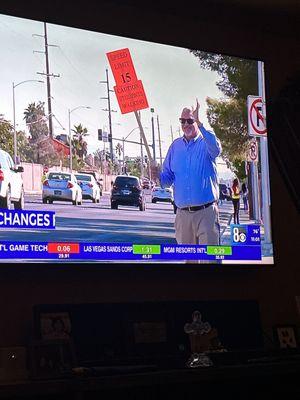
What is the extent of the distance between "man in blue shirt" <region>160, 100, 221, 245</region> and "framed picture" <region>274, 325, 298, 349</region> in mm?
588

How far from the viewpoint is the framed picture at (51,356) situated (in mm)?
2855

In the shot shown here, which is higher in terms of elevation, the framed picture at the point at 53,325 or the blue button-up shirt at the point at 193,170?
the blue button-up shirt at the point at 193,170

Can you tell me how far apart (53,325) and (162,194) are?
2.83ft

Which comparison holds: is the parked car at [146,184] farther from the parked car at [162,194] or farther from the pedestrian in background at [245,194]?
the pedestrian in background at [245,194]

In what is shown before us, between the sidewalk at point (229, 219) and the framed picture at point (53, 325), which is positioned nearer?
the framed picture at point (53, 325)

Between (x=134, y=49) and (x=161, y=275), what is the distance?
117cm

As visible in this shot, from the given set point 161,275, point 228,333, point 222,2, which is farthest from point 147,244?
point 222,2

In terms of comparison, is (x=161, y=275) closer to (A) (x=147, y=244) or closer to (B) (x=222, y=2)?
(A) (x=147, y=244)

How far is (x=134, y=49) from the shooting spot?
3553mm

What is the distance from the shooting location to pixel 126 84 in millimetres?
3510

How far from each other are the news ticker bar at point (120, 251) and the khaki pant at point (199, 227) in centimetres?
3

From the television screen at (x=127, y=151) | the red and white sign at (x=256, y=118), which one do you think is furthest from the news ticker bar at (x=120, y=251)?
the red and white sign at (x=256, y=118)

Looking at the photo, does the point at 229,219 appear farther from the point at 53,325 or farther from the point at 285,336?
the point at 53,325

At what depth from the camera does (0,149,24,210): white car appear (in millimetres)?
3113
